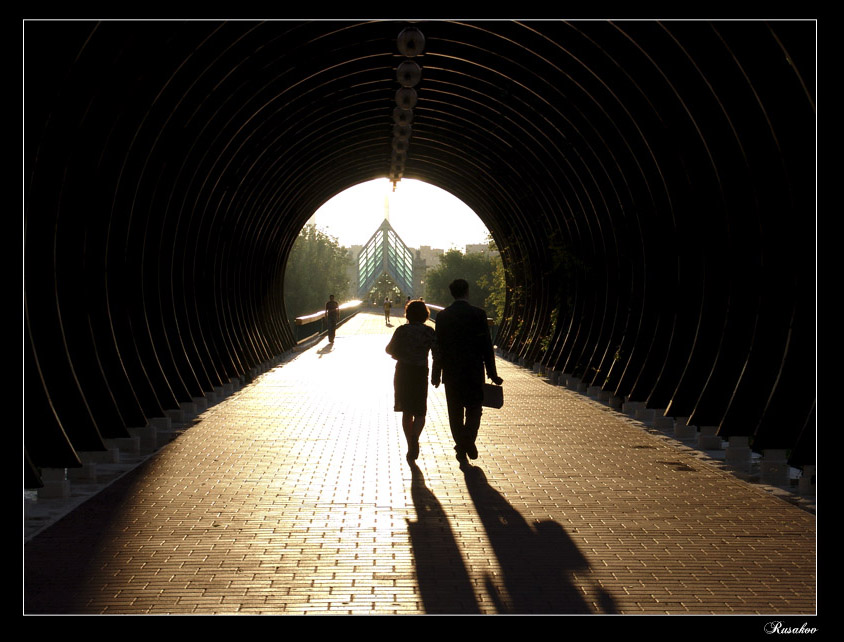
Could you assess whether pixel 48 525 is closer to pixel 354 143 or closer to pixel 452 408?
pixel 452 408

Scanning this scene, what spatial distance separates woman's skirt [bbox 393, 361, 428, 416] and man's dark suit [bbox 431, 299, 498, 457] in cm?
24

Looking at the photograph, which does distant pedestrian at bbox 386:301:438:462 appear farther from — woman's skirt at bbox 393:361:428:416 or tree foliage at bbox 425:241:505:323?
tree foliage at bbox 425:241:505:323

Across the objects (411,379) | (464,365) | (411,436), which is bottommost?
(411,436)

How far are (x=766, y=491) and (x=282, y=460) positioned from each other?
14.3 feet

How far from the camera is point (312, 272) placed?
104062 mm

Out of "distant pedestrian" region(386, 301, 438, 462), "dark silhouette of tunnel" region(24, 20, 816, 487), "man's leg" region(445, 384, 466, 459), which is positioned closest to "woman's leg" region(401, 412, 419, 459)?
"distant pedestrian" region(386, 301, 438, 462)

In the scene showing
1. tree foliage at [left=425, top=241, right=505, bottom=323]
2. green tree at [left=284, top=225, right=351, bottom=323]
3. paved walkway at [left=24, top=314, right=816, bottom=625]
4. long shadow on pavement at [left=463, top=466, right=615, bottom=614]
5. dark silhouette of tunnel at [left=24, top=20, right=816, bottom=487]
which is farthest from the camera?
green tree at [left=284, top=225, right=351, bottom=323]

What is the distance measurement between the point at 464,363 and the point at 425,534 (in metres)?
3.19

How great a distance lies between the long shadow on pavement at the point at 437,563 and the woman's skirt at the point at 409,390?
1.81m

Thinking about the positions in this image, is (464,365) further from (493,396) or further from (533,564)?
(533,564)

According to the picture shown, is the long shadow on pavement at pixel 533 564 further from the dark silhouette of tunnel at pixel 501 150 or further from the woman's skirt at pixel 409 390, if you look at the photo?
the dark silhouette of tunnel at pixel 501 150

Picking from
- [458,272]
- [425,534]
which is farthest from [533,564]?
[458,272]

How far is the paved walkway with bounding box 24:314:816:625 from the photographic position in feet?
17.8

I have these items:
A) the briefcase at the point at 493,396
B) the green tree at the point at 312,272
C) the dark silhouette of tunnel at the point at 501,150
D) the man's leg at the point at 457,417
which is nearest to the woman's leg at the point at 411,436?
the man's leg at the point at 457,417
